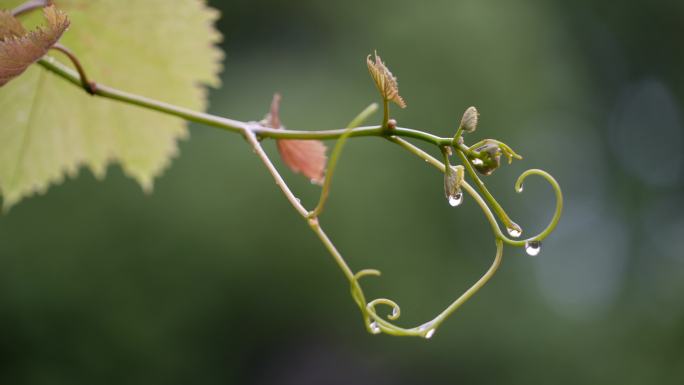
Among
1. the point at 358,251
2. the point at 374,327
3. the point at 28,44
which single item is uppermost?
the point at 28,44

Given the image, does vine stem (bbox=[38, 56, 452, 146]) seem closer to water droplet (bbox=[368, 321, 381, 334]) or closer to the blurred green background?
water droplet (bbox=[368, 321, 381, 334])

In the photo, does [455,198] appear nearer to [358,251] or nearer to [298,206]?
[298,206]

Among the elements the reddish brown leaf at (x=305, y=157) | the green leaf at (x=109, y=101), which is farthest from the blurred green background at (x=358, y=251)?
the reddish brown leaf at (x=305, y=157)

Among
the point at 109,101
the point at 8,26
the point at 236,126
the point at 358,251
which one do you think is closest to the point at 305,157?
the point at 236,126

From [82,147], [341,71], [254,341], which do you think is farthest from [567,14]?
[82,147]

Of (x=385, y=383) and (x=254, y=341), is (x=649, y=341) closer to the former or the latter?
(x=385, y=383)

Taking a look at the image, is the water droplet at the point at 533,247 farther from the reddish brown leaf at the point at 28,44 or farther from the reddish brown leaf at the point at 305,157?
the reddish brown leaf at the point at 28,44
